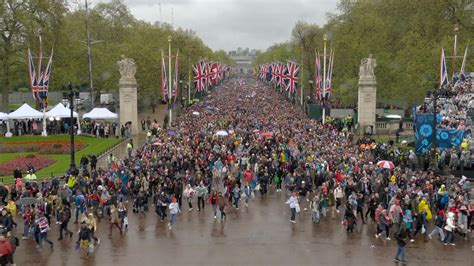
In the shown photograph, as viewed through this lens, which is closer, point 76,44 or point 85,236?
point 85,236

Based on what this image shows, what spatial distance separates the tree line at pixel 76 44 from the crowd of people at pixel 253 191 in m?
25.5

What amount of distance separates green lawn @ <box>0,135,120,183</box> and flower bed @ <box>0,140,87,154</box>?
1.93ft

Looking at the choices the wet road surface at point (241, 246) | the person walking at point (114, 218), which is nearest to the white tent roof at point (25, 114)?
the wet road surface at point (241, 246)

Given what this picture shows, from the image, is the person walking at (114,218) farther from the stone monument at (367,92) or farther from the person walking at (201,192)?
the stone monument at (367,92)

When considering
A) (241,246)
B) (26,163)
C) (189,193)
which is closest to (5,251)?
(241,246)

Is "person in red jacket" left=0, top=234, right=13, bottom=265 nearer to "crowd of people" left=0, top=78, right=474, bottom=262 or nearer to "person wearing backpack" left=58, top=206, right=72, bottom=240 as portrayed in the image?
"crowd of people" left=0, top=78, right=474, bottom=262

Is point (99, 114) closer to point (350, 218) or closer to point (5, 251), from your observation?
point (350, 218)

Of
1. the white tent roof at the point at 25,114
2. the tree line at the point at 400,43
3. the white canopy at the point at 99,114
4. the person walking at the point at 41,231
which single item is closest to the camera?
the person walking at the point at 41,231

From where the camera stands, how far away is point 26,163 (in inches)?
1222

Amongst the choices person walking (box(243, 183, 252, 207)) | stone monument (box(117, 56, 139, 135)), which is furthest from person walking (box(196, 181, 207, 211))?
stone monument (box(117, 56, 139, 135))

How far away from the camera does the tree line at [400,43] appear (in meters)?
47.8

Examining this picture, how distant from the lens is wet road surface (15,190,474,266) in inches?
624

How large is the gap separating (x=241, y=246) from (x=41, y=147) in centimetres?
2349

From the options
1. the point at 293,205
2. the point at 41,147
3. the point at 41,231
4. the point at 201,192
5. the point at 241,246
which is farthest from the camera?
the point at 41,147
